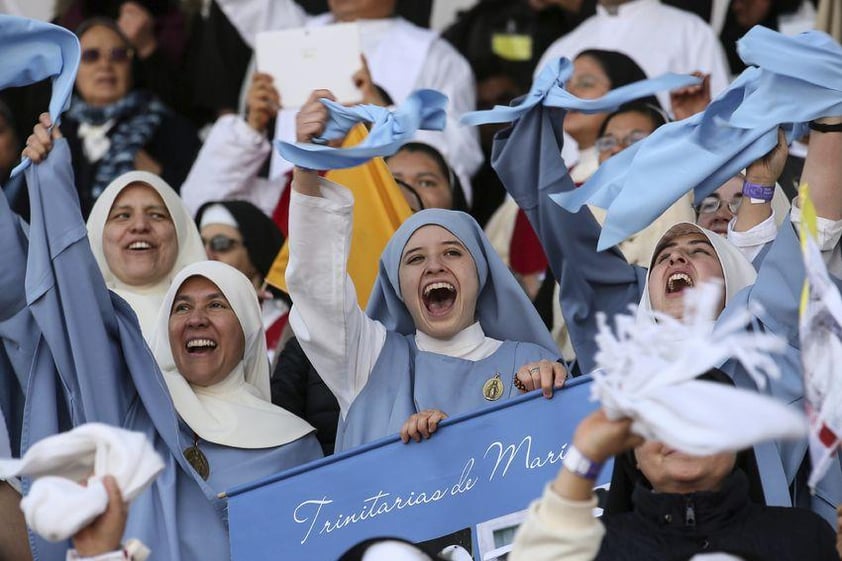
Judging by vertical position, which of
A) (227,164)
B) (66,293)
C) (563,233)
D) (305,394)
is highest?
(66,293)

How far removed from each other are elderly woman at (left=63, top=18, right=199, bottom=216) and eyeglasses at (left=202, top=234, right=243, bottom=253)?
109 centimetres

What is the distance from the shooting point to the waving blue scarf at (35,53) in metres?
5.72

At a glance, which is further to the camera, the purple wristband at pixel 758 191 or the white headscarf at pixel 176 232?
the white headscarf at pixel 176 232

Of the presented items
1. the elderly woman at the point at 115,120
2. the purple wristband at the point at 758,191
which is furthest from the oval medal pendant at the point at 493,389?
the elderly woman at the point at 115,120

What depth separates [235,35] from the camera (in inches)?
364

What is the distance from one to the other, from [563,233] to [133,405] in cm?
153

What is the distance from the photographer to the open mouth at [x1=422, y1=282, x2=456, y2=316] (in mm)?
5751

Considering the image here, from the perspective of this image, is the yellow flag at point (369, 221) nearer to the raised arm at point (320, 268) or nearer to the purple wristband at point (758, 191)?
the raised arm at point (320, 268)

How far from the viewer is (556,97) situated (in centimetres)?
588

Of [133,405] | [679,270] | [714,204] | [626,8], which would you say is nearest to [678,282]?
[679,270]

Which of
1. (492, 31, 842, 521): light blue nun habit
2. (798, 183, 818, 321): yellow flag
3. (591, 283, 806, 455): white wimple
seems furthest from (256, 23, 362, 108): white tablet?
(591, 283, 806, 455): white wimple

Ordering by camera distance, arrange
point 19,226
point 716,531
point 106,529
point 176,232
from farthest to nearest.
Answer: point 176,232 → point 19,226 → point 716,531 → point 106,529

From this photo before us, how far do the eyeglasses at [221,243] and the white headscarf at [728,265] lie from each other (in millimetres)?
2224

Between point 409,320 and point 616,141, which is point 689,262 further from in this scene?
point 616,141
